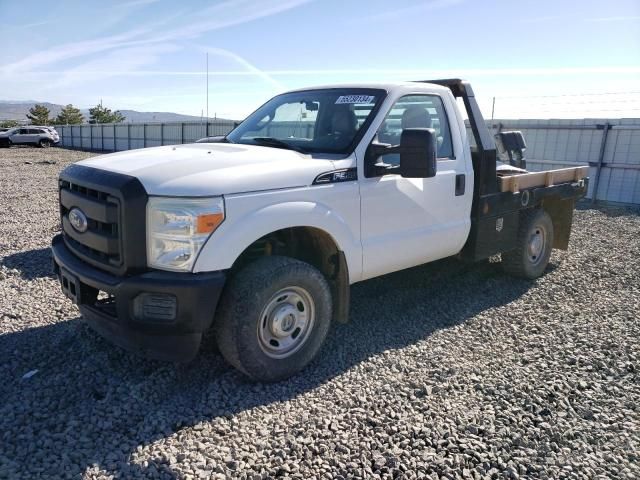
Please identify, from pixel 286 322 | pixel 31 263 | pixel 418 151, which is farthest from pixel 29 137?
pixel 418 151

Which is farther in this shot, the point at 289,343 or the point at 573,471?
the point at 289,343

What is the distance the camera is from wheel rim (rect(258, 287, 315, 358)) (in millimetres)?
3527

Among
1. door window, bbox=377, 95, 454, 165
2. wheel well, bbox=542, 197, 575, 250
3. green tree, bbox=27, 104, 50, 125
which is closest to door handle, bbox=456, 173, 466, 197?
door window, bbox=377, 95, 454, 165

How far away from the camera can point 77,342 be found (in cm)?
407

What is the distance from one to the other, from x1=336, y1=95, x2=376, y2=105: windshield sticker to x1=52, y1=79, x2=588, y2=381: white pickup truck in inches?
0.5

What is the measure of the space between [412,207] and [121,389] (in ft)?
8.41

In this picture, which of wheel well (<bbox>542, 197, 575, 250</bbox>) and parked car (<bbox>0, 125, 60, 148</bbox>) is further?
parked car (<bbox>0, 125, 60, 148</bbox>)

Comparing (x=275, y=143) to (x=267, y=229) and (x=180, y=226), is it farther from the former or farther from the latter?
(x=180, y=226)

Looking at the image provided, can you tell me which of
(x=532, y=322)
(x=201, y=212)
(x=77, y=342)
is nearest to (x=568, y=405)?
(x=532, y=322)

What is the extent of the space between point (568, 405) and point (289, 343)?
1891 millimetres

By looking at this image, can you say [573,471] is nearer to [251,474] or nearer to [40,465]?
[251,474]

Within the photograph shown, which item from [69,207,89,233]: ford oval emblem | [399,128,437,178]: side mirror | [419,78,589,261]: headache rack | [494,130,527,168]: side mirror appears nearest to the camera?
[69,207,89,233]: ford oval emblem

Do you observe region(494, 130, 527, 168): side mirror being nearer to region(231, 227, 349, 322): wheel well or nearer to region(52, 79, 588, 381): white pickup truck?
region(52, 79, 588, 381): white pickup truck

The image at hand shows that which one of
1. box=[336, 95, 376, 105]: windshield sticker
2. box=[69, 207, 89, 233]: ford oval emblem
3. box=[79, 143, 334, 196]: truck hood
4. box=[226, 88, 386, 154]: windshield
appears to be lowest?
box=[69, 207, 89, 233]: ford oval emblem
